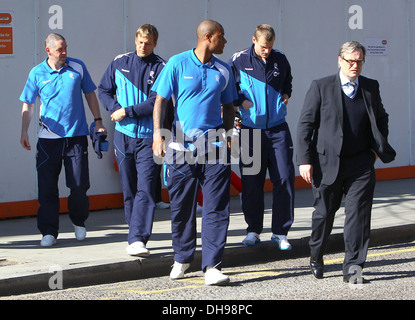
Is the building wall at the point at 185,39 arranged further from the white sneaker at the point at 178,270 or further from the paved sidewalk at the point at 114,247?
the white sneaker at the point at 178,270

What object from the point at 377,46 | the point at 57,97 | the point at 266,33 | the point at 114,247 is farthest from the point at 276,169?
the point at 377,46

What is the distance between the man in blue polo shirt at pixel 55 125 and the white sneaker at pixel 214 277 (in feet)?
7.34

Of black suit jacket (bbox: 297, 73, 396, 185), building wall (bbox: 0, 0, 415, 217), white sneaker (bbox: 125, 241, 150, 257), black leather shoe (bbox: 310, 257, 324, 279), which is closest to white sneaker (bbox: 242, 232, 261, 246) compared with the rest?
white sneaker (bbox: 125, 241, 150, 257)

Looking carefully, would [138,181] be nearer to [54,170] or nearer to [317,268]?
[54,170]

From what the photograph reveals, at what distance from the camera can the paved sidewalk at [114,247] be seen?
7535 millimetres

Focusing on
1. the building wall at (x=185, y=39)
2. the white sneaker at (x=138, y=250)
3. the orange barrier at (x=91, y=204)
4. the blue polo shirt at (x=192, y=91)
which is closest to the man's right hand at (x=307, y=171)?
the blue polo shirt at (x=192, y=91)

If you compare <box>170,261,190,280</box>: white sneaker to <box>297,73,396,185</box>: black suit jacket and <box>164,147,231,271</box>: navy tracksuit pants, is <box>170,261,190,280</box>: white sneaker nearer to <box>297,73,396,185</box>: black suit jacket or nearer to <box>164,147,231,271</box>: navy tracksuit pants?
<box>164,147,231,271</box>: navy tracksuit pants

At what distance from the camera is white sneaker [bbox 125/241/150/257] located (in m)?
8.03

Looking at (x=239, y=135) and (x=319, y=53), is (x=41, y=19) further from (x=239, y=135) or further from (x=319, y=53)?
(x=319, y=53)

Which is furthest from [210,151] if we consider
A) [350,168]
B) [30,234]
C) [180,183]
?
[30,234]

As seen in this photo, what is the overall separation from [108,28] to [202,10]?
64.7 inches

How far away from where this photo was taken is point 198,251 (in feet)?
27.5

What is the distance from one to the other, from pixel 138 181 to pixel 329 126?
195 cm

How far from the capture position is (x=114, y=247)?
346 inches
